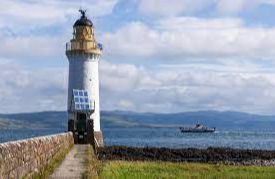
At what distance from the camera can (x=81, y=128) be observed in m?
40.8

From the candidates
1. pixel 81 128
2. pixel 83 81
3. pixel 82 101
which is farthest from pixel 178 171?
pixel 83 81

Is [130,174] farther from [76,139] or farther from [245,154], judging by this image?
[245,154]

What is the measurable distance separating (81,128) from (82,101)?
1578mm

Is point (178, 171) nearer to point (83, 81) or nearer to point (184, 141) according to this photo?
point (83, 81)

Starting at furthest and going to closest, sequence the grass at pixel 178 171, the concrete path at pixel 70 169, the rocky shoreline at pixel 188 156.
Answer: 1. the rocky shoreline at pixel 188 156
2. the grass at pixel 178 171
3. the concrete path at pixel 70 169

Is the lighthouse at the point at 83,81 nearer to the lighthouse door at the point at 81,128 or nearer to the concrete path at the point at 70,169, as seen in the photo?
Answer: the lighthouse door at the point at 81,128

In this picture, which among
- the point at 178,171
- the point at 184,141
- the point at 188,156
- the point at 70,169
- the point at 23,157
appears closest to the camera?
the point at 23,157

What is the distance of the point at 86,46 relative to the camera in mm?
42969

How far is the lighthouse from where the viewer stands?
4091cm

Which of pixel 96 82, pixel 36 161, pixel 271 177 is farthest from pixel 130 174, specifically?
pixel 96 82

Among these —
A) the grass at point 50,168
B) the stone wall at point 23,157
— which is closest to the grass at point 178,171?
the grass at point 50,168

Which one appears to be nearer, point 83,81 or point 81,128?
point 81,128

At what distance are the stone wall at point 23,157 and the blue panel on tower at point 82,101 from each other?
21267 mm

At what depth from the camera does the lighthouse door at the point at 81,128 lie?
40.2 metres
